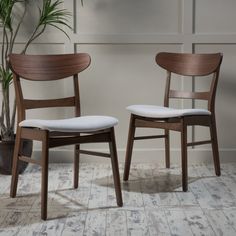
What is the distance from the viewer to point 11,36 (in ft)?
10.9

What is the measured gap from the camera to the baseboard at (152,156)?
3.72 m

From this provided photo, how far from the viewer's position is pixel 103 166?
142 inches

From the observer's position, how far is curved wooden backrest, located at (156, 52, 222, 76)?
3.23 metres

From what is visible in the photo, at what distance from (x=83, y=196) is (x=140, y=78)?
1.24 m

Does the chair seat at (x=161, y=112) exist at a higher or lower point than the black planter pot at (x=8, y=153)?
higher

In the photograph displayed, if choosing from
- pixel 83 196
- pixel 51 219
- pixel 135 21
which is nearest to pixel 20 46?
pixel 135 21

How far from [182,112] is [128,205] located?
2.13 ft

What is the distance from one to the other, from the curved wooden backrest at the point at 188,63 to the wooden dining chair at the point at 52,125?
0.71m

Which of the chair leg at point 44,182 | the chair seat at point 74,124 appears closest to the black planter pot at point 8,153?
the chair seat at point 74,124

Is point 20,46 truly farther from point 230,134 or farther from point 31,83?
point 230,134

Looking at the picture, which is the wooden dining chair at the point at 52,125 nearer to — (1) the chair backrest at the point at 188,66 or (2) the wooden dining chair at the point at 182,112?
(2) the wooden dining chair at the point at 182,112

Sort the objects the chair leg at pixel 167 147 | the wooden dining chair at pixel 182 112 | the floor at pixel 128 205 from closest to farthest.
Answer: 1. the floor at pixel 128 205
2. the wooden dining chair at pixel 182 112
3. the chair leg at pixel 167 147

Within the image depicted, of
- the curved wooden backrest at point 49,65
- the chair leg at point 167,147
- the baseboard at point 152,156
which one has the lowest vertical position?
the baseboard at point 152,156

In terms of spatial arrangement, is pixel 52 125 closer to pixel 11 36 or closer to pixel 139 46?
pixel 11 36
